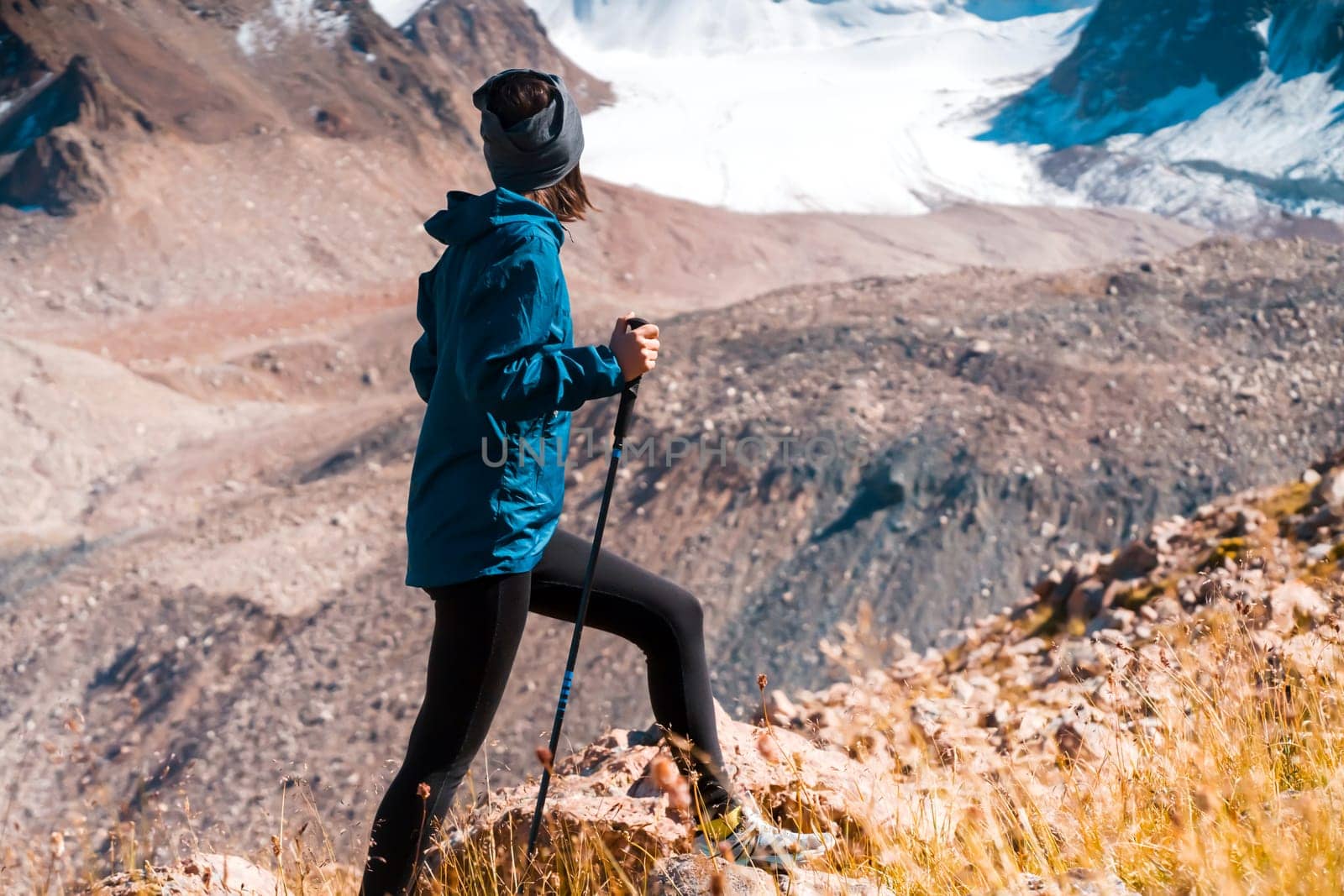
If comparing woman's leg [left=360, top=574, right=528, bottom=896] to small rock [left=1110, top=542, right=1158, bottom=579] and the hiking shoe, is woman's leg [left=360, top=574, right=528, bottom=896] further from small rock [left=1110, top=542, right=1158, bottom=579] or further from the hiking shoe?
small rock [left=1110, top=542, right=1158, bottom=579]

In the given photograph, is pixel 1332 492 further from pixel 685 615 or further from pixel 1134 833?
pixel 685 615

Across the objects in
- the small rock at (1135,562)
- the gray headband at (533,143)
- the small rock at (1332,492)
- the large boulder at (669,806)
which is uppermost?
the gray headband at (533,143)

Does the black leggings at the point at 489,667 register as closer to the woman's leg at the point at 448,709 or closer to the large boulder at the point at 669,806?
the woman's leg at the point at 448,709

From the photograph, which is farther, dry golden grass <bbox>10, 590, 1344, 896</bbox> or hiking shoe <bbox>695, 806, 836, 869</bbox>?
hiking shoe <bbox>695, 806, 836, 869</bbox>

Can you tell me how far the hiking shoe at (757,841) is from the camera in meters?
2.00

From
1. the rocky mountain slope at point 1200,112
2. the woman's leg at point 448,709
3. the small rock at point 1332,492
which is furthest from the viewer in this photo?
the rocky mountain slope at point 1200,112

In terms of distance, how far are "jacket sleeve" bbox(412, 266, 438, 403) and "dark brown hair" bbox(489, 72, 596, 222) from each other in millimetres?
286

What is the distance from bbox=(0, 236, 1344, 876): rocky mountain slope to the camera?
870 cm

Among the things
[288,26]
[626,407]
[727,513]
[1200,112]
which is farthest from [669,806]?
[1200,112]

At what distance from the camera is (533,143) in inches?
80.2

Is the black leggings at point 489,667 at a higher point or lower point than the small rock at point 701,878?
higher

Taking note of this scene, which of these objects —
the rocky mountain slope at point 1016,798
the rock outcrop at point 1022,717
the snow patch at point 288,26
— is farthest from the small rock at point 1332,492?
the snow patch at point 288,26

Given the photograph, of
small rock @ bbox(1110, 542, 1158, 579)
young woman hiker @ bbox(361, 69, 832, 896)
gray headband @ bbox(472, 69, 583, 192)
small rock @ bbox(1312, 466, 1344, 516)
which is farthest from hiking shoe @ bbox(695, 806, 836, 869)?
small rock @ bbox(1312, 466, 1344, 516)

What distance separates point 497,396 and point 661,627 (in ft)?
2.07
